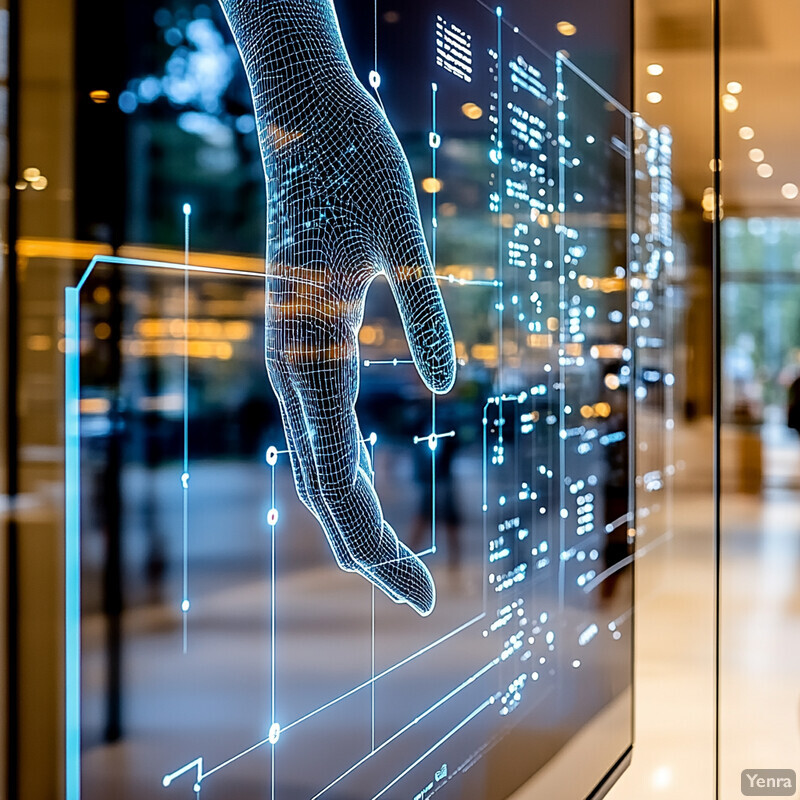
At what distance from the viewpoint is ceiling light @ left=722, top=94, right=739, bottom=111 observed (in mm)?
2412

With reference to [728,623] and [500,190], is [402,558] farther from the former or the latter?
[728,623]

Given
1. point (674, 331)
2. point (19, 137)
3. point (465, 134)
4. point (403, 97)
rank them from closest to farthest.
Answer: point (19, 137)
point (403, 97)
point (465, 134)
point (674, 331)

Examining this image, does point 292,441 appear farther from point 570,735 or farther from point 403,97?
point 570,735

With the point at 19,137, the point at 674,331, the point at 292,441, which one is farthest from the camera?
the point at 674,331

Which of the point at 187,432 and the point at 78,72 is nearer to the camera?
the point at 78,72

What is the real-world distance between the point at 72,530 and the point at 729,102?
2.10 m

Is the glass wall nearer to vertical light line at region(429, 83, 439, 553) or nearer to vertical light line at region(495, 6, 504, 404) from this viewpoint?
vertical light line at region(495, 6, 504, 404)

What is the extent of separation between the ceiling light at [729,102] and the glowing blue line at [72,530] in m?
2.02

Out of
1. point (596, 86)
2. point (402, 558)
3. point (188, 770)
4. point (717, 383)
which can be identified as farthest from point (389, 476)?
point (717, 383)

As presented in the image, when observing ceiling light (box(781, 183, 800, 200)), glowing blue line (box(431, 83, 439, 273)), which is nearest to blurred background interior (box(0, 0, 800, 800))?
glowing blue line (box(431, 83, 439, 273))

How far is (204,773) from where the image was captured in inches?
36.7

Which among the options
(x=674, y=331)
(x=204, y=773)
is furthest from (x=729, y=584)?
(x=204, y=773)

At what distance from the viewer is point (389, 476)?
4.13ft

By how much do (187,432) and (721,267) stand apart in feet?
6.04
